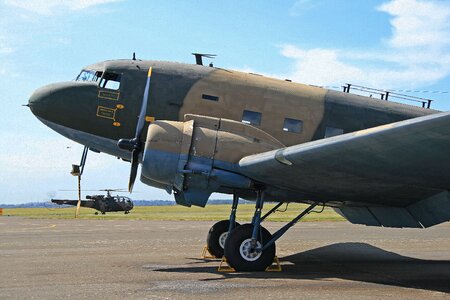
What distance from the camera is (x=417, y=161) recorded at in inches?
377

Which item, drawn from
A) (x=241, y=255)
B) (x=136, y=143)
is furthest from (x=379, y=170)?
(x=136, y=143)

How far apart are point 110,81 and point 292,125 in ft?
17.3

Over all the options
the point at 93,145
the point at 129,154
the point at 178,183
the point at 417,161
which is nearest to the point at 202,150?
the point at 178,183

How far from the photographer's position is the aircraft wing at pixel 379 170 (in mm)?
8727

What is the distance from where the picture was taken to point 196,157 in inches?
481

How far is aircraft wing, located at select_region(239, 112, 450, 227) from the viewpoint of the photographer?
8.73 metres

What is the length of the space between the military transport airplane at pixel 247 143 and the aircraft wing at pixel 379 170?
3cm

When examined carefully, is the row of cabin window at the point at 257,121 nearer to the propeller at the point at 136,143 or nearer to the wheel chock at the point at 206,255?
the propeller at the point at 136,143

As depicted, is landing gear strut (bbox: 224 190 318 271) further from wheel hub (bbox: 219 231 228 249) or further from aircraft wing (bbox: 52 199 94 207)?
aircraft wing (bbox: 52 199 94 207)

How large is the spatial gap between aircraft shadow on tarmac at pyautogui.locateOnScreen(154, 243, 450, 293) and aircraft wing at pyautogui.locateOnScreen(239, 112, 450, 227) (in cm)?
131

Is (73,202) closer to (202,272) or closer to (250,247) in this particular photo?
(202,272)

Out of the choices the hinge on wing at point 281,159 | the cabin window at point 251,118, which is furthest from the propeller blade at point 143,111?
the hinge on wing at point 281,159

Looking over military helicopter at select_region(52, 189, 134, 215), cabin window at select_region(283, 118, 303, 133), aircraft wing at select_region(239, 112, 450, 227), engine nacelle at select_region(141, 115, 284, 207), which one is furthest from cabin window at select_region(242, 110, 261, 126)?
military helicopter at select_region(52, 189, 134, 215)

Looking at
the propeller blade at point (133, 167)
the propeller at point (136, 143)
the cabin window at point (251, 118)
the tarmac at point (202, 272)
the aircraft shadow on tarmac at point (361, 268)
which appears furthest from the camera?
the cabin window at point (251, 118)
